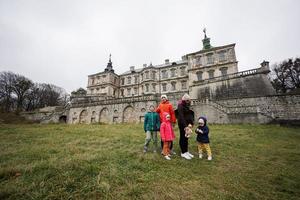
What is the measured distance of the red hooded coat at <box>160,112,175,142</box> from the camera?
4.84m

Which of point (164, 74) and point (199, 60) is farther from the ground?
point (199, 60)

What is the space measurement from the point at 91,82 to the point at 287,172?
1902 inches

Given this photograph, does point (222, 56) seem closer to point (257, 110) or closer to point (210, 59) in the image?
point (210, 59)

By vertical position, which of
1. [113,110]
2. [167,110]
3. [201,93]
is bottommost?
[167,110]

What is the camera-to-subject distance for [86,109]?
93.6 ft

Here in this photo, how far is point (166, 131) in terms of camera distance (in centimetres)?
490

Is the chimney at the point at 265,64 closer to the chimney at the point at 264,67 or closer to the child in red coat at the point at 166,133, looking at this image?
the chimney at the point at 264,67

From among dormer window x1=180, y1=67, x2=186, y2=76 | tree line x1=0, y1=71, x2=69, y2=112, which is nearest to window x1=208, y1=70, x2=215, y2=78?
dormer window x1=180, y1=67, x2=186, y2=76

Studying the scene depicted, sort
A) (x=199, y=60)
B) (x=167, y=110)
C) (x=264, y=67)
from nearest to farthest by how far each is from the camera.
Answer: (x=167, y=110) → (x=264, y=67) → (x=199, y=60)

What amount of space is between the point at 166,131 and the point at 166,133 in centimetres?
7

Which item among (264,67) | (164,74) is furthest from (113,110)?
(264,67)

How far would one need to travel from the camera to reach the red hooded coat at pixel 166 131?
484cm

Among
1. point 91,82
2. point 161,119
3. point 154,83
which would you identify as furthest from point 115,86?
point 161,119

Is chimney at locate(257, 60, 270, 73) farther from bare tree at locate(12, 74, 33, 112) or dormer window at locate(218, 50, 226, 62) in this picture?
bare tree at locate(12, 74, 33, 112)
